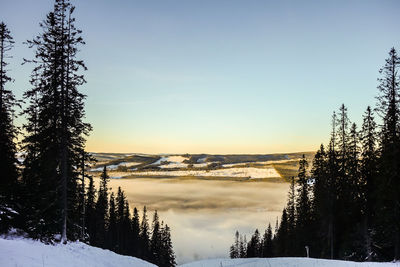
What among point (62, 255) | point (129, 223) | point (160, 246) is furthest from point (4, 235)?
point (160, 246)

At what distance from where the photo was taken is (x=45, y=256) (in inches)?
527

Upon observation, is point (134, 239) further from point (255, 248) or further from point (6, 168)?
point (6, 168)

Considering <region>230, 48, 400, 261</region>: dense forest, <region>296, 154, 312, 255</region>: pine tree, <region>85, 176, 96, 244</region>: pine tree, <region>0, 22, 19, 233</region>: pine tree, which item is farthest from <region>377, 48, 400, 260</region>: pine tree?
<region>85, 176, 96, 244</region>: pine tree

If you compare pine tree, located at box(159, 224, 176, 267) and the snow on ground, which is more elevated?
the snow on ground

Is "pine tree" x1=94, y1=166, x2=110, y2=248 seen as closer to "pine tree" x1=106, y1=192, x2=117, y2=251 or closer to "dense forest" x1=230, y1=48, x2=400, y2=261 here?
"pine tree" x1=106, y1=192, x2=117, y2=251

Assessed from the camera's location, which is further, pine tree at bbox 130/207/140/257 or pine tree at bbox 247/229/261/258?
pine tree at bbox 247/229/261/258

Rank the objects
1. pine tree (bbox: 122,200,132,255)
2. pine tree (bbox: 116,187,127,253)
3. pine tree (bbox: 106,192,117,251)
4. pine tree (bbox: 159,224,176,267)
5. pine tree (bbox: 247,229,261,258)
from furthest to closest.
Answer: pine tree (bbox: 247,229,261,258) → pine tree (bbox: 159,224,176,267) → pine tree (bbox: 122,200,132,255) → pine tree (bbox: 116,187,127,253) → pine tree (bbox: 106,192,117,251)

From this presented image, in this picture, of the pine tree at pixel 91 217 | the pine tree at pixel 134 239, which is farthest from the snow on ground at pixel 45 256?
the pine tree at pixel 134 239

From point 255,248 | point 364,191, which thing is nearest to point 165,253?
point 255,248

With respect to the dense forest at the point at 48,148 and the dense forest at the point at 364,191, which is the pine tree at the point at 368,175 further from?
the dense forest at the point at 48,148

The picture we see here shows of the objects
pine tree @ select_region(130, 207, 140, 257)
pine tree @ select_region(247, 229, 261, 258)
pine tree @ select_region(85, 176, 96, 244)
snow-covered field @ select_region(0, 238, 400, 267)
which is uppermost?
snow-covered field @ select_region(0, 238, 400, 267)

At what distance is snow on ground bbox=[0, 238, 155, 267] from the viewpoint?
1083 centimetres

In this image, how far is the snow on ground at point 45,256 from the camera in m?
10.8

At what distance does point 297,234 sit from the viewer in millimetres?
38656
